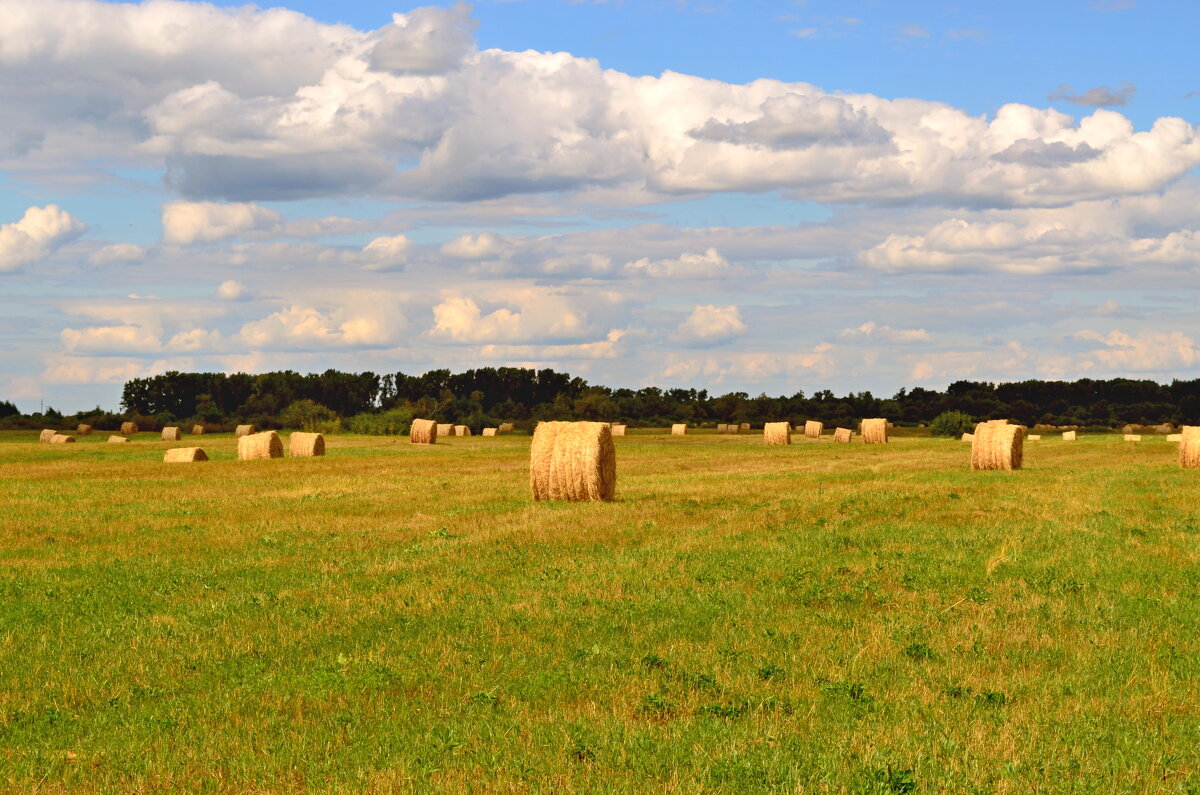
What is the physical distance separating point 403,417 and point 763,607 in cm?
8969

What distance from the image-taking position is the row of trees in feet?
443

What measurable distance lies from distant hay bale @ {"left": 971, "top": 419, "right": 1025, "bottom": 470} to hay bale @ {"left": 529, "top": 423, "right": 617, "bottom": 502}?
65.7 feet

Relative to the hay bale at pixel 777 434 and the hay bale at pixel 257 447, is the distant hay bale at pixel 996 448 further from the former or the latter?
the hay bale at pixel 257 447

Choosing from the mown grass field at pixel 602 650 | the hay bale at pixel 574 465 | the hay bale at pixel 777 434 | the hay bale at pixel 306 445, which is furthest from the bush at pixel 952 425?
the hay bale at pixel 574 465

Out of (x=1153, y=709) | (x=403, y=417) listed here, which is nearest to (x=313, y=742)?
(x=1153, y=709)

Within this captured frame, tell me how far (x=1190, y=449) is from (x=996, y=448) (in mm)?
8428

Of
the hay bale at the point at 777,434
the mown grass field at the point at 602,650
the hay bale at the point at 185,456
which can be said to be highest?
the hay bale at the point at 777,434

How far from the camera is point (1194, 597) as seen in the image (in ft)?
59.0

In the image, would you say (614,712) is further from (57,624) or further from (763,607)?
(57,624)

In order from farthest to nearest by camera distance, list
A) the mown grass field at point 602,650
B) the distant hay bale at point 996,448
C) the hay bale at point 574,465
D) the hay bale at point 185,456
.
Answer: the hay bale at point 185,456
the distant hay bale at point 996,448
the hay bale at point 574,465
the mown grass field at point 602,650

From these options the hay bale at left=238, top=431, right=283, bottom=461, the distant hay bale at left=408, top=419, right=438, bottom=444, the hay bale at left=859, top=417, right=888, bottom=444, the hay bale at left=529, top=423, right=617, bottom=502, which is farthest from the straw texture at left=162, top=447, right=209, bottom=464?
the hay bale at left=859, top=417, right=888, bottom=444

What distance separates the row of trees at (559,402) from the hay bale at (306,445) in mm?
43248

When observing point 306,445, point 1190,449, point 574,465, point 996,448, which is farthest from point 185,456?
point 1190,449

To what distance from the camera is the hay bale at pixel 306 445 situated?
60.9 meters
